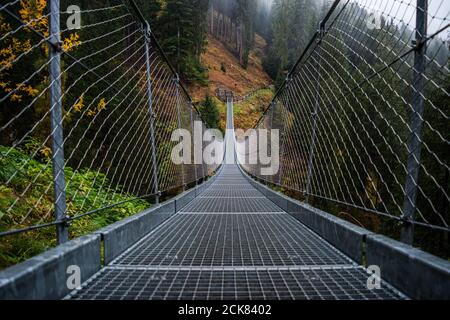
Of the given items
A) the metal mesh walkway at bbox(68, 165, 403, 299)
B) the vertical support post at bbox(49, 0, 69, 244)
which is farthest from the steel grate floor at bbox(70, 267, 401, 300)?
the vertical support post at bbox(49, 0, 69, 244)

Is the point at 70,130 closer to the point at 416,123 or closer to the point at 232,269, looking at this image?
the point at 232,269

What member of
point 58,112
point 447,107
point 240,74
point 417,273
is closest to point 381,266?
point 417,273

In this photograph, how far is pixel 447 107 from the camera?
8.08 m

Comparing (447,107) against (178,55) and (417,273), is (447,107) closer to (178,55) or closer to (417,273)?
(417,273)

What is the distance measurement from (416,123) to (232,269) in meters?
1.01

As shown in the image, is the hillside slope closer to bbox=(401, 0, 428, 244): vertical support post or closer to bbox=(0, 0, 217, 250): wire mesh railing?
bbox=(0, 0, 217, 250): wire mesh railing

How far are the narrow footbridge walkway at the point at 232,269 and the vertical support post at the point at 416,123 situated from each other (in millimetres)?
295

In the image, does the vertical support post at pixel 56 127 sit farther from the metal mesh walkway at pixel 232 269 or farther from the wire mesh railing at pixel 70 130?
the metal mesh walkway at pixel 232 269

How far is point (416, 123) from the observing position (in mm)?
1448

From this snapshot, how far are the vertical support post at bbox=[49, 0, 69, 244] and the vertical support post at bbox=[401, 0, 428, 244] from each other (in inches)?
55.0

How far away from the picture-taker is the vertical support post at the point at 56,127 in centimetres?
140

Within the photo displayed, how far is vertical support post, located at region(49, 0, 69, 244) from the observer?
140 centimetres

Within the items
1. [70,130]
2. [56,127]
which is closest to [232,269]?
[56,127]

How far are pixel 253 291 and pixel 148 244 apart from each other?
3.13 feet
